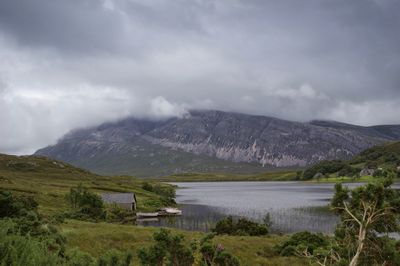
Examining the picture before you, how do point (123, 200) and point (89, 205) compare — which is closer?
point (89, 205)

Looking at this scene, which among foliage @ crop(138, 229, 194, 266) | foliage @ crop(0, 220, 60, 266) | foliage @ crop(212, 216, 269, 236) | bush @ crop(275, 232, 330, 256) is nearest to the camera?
foliage @ crop(0, 220, 60, 266)

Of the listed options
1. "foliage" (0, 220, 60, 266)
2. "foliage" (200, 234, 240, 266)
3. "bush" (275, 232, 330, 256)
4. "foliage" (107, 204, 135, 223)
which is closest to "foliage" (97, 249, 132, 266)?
"foliage" (0, 220, 60, 266)

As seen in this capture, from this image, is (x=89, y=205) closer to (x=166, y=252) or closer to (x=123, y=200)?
(x=123, y=200)

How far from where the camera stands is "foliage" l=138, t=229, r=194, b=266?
868 inches

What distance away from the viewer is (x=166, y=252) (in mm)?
22141

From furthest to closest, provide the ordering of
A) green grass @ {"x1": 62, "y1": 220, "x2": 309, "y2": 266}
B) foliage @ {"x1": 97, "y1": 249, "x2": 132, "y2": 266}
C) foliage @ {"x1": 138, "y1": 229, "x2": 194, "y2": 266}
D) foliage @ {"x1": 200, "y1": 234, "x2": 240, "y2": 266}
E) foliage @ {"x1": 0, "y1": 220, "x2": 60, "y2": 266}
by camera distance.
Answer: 1. green grass @ {"x1": 62, "y1": 220, "x2": 309, "y2": 266}
2. foliage @ {"x1": 200, "y1": 234, "x2": 240, "y2": 266}
3. foliage @ {"x1": 138, "y1": 229, "x2": 194, "y2": 266}
4. foliage @ {"x1": 97, "y1": 249, "x2": 132, "y2": 266}
5. foliage @ {"x1": 0, "y1": 220, "x2": 60, "y2": 266}


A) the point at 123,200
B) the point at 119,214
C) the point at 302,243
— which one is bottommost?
the point at 119,214

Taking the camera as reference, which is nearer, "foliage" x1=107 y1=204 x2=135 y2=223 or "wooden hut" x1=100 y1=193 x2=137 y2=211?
"foliage" x1=107 y1=204 x2=135 y2=223

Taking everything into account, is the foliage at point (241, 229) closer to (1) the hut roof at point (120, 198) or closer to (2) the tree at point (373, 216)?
(2) the tree at point (373, 216)

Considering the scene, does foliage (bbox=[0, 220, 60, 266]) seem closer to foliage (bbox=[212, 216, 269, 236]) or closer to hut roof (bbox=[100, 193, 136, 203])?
foliage (bbox=[212, 216, 269, 236])

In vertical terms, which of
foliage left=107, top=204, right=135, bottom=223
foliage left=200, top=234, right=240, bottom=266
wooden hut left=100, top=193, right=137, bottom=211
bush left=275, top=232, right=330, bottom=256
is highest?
foliage left=200, top=234, right=240, bottom=266

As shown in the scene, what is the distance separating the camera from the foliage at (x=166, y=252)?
72.3 ft

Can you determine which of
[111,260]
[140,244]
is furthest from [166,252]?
[140,244]

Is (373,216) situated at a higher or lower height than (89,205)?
higher
